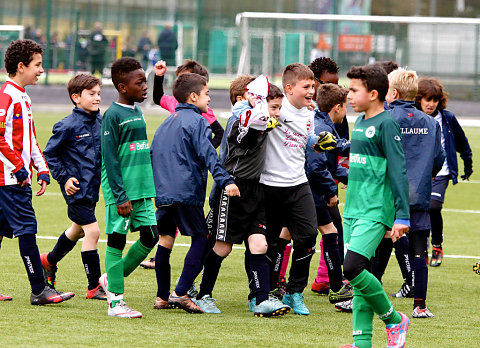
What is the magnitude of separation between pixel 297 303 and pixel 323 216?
86 centimetres

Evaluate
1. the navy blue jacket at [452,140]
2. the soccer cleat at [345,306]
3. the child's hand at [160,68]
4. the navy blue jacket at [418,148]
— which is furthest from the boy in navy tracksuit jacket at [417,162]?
the navy blue jacket at [452,140]

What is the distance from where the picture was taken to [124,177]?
6.20 meters

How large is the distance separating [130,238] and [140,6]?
25.0 meters

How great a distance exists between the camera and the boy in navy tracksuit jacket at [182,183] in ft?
20.6

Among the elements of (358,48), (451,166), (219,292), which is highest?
(358,48)

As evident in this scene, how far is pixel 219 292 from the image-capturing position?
7.18 metres

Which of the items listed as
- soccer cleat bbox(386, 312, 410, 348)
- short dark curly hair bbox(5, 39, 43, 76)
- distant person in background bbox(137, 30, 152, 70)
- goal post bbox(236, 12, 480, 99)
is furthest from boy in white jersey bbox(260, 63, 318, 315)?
distant person in background bbox(137, 30, 152, 70)

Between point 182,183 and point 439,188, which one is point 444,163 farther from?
point 182,183

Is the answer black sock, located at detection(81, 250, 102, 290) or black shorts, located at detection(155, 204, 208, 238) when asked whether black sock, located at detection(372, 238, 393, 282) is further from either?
black sock, located at detection(81, 250, 102, 290)

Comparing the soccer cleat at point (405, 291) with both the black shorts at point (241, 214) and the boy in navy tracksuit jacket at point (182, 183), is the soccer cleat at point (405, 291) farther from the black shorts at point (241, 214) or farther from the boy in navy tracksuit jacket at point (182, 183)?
the boy in navy tracksuit jacket at point (182, 183)

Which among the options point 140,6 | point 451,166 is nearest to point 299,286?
point 451,166

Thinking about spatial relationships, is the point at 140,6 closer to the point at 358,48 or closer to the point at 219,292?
the point at 358,48

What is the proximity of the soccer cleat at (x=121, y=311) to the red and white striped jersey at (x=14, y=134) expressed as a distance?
1143 mm

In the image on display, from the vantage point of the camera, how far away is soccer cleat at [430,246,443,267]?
8.73 metres
